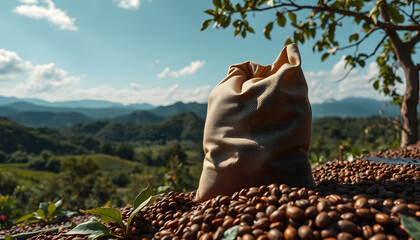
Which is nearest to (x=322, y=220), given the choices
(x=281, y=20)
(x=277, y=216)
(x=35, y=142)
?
(x=277, y=216)

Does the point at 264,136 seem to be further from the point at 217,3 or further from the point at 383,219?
the point at 217,3

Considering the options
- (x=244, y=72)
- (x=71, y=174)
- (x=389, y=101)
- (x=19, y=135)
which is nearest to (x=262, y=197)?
(x=244, y=72)

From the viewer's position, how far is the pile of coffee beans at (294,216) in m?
0.99

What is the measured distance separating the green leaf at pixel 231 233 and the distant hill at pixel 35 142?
69705 millimetres

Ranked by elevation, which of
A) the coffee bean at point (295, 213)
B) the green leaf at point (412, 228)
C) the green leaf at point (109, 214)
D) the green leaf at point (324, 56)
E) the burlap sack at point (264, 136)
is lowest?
the green leaf at point (109, 214)

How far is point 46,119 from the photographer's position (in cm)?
17088

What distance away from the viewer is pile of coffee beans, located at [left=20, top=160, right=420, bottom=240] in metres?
0.99

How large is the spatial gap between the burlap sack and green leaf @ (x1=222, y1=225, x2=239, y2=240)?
51 centimetres

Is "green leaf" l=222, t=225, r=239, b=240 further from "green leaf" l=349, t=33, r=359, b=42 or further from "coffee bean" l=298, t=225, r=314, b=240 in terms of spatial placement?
"green leaf" l=349, t=33, r=359, b=42

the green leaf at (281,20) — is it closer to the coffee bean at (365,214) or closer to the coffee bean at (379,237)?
the coffee bean at (365,214)

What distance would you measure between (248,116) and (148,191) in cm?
78

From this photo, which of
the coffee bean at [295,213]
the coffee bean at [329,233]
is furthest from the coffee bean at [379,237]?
the coffee bean at [295,213]

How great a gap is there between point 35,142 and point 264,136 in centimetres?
7443

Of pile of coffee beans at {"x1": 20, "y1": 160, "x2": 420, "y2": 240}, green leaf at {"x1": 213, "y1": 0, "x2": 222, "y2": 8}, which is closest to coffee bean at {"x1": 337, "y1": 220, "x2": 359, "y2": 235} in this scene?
pile of coffee beans at {"x1": 20, "y1": 160, "x2": 420, "y2": 240}
